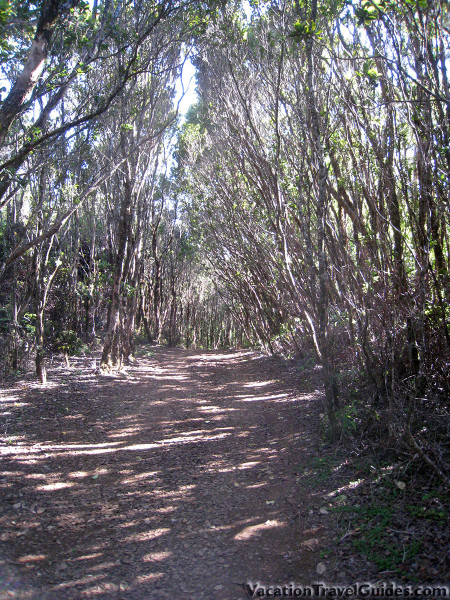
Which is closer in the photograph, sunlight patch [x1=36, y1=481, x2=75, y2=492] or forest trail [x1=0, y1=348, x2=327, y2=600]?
forest trail [x1=0, y1=348, x2=327, y2=600]

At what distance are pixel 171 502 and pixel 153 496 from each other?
0.21 meters

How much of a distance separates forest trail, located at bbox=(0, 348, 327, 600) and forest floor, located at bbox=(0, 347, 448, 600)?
0.01m

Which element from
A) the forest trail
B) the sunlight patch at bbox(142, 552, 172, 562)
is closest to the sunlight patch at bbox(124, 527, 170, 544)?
the forest trail

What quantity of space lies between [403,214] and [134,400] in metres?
5.46

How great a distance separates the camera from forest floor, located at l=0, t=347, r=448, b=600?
2996mm

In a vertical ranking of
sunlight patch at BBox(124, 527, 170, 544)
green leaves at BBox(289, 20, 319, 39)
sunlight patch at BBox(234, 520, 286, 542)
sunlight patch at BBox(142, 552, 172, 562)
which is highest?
green leaves at BBox(289, 20, 319, 39)

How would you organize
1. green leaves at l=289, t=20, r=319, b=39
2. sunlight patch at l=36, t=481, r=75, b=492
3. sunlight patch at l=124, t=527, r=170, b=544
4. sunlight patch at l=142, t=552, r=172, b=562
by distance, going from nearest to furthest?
sunlight patch at l=142, t=552, r=172, b=562 < sunlight patch at l=124, t=527, r=170, b=544 < sunlight patch at l=36, t=481, r=75, b=492 < green leaves at l=289, t=20, r=319, b=39

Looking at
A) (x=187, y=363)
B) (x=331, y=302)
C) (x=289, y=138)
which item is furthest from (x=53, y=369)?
(x=289, y=138)

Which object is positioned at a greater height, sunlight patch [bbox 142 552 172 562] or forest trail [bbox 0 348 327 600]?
forest trail [bbox 0 348 327 600]

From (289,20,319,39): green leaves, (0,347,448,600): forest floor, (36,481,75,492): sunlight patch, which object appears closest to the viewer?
(0,347,448,600): forest floor

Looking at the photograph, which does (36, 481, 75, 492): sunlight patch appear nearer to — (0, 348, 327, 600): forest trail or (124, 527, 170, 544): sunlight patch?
(0, 348, 327, 600): forest trail

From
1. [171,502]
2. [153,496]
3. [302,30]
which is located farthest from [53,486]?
[302,30]

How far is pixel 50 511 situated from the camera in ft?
12.7

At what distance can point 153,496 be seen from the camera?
4.25m
